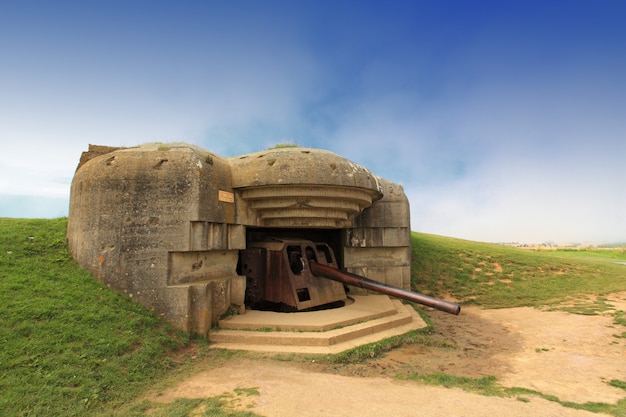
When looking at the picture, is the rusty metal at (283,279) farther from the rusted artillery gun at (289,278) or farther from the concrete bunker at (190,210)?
the concrete bunker at (190,210)

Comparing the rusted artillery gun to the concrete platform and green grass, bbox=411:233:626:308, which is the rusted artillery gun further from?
green grass, bbox=411:233:626:308

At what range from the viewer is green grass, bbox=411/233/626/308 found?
10883 mm

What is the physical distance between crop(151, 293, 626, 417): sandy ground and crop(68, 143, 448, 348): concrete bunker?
1.80 m

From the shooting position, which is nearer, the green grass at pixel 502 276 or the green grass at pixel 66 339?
the green grass at pixel 66 339

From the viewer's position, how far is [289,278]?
7672 millimetres

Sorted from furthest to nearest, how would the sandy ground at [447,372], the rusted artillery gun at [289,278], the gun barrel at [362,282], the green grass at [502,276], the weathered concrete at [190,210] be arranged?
1. the green grass at [502,276]
2. the rusted artillery gun at [289,278]
3. the gun barrel at [362,282]
4. the weathered concrete at [190,210]
5. the sandy ground at [447,372]

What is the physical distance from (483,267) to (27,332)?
13154 millimetres

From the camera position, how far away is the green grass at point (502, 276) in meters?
10.9

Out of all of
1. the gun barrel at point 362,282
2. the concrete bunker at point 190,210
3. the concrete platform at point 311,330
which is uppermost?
the concrete bunker at point 190,210

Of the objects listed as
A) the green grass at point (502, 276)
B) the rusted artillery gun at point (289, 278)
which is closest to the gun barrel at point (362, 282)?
the rusted artillery gun at point (289, 278)

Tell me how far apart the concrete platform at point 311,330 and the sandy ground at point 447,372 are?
519 millimetres

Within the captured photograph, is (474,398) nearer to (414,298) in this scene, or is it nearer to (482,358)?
(482,358)

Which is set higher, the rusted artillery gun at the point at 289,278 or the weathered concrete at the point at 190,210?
the weathered concrete at the point at 190,210

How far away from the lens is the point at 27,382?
3.82m
